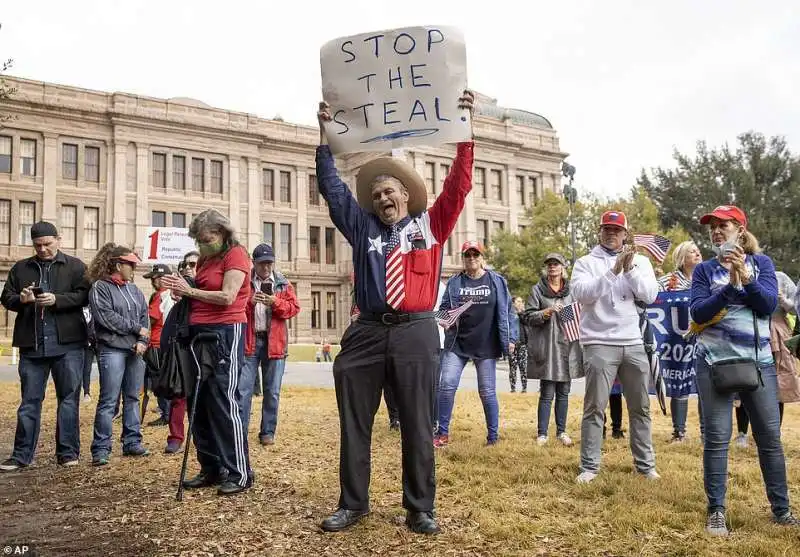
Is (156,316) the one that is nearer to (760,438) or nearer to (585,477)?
(585,477)

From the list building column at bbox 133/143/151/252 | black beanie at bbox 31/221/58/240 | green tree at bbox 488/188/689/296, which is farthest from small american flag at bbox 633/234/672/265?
building column at bbox 133/143/151/252

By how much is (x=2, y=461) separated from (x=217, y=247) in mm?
3342

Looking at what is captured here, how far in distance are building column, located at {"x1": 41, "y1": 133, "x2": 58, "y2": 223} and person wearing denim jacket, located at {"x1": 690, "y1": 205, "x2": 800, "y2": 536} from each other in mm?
44847

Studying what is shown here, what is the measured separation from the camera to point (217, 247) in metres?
5.63

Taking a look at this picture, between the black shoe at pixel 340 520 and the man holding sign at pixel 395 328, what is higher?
the man holding sign at pixel 395 328

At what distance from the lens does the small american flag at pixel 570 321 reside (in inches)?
315

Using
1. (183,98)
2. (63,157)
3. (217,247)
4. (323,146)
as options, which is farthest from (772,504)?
(183,98)

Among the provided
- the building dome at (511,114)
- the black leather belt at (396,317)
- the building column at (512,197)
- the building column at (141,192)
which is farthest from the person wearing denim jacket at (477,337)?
the building dome at (511,114)

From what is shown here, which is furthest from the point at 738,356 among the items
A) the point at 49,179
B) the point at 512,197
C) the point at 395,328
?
the point at 512,197

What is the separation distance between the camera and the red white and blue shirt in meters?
4.56

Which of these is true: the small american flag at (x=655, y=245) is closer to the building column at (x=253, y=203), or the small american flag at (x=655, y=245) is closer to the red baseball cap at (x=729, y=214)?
the red baseball cap at (x=729, y=214)

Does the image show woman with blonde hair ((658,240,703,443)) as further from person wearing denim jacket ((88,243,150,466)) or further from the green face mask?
person wearing denim jacket ((88,243,150,466))

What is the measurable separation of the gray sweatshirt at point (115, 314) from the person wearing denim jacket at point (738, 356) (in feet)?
16.2

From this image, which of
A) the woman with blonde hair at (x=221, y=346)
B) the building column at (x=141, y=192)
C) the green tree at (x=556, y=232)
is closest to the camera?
the woman with blonde hair at (x=221, y=346)
